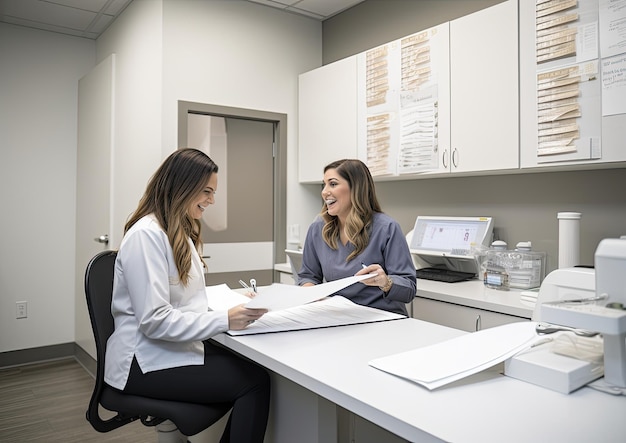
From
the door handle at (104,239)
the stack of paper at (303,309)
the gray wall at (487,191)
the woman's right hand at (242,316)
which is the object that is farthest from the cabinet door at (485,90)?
the door handle at (104,239)

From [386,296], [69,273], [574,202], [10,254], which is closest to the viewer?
[386,296]

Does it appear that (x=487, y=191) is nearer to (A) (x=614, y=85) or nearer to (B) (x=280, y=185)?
(A) (x=614, y=85)

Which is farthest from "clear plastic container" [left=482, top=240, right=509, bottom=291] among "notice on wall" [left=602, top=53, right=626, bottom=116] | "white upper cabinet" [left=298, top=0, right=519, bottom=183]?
"notice on wall" [left=602, top=53, right=626, bottom=116]

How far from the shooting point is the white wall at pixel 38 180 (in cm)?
376

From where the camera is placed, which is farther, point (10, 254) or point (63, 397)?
point (10, 254)

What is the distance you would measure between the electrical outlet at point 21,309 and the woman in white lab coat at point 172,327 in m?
2.73

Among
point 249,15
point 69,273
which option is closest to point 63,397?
point 69,273

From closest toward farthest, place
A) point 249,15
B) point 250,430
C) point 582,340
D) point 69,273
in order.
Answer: point 582,340, point 250,430, point 249,15, point 69,273

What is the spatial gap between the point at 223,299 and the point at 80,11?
274 centimetres

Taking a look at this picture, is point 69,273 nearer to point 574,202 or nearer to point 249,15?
point 249,15

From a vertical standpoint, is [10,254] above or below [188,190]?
below

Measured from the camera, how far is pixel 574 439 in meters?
0.81

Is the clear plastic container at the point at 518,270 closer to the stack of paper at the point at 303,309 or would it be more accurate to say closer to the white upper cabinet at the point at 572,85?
the white upper cabinet at the point at 572,85

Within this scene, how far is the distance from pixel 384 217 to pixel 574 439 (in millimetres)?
1350
